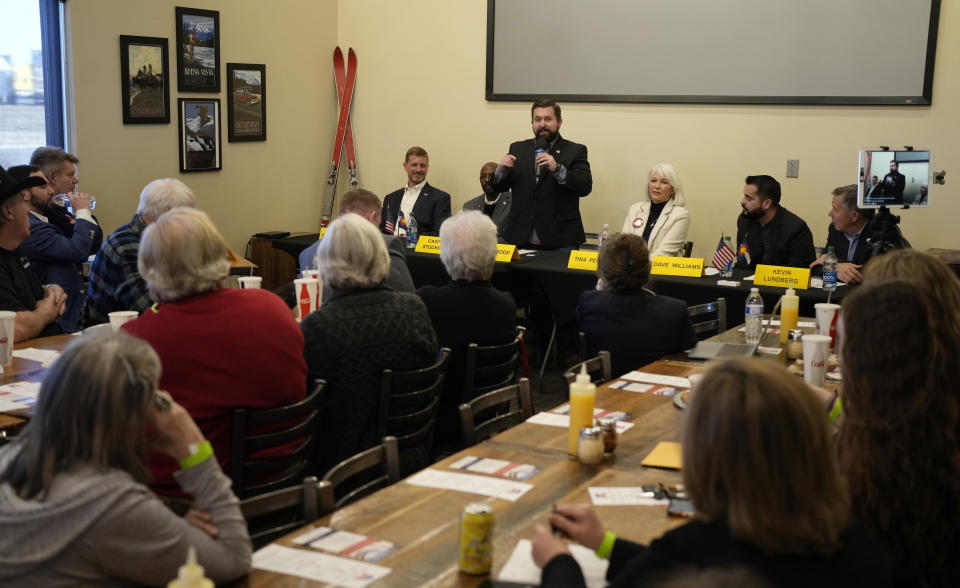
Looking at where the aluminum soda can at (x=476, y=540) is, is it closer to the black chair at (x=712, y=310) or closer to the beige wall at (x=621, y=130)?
the black chair at (x=712, y=310)

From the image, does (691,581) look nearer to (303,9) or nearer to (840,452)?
(840,452)

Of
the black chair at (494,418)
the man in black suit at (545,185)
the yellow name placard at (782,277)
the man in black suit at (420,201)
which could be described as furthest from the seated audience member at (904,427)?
the man in black suit at (420,201)

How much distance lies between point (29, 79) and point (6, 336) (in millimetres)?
3979

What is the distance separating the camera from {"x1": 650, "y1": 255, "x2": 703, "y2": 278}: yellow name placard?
5715 millimetres

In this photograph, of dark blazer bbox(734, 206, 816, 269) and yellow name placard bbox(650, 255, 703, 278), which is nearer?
yellow name placard bbox(650, 255, 703, 278)

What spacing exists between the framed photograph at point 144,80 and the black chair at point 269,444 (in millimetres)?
4991

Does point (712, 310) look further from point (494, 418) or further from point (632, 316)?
point (494, 418)

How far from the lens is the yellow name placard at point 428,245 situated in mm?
6598

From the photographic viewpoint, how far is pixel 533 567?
5.95 feet

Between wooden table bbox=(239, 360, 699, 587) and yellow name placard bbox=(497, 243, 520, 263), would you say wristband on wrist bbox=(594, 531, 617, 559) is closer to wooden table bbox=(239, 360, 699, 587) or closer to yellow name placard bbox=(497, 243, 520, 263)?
wooden table bbox=(239, 360, 699, 587)

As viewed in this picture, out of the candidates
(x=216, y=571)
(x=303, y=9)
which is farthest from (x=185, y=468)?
(x=303, y=9)

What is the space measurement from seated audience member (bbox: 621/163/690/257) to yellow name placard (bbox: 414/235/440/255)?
1271mm

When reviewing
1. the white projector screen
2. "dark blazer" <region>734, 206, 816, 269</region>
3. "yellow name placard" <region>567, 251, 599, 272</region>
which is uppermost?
the white projector screen

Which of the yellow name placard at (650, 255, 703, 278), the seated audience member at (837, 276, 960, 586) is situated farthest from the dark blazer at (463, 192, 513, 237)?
the seated audience member at (837, 276, 960, 586)
